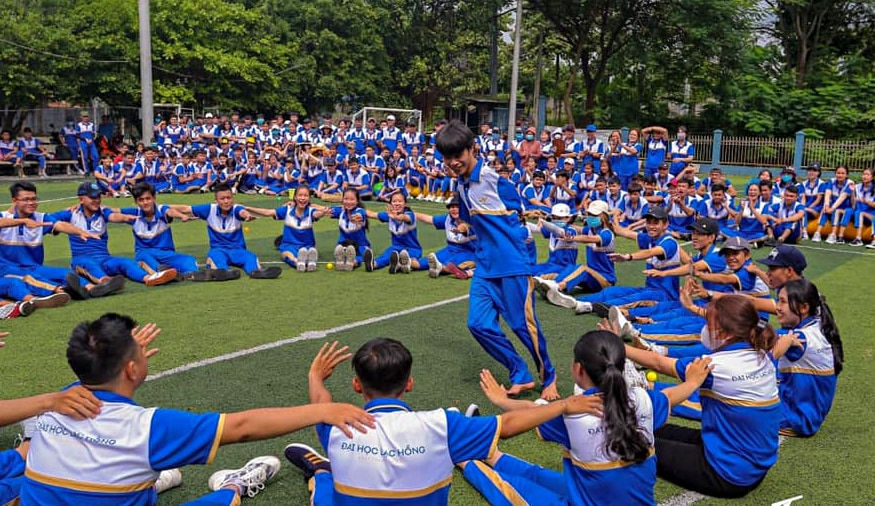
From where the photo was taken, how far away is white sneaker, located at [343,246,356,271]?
11891 millimetres

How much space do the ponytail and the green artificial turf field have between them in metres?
1.28

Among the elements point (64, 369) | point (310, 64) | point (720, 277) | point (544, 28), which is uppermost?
point (544, 28)

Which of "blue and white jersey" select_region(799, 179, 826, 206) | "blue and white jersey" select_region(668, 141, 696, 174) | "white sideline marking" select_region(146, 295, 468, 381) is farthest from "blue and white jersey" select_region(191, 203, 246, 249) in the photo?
"blue and white jersey" select_region(668, 141, 696, 174)

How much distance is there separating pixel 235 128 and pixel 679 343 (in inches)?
842

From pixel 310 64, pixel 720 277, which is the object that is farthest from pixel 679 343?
pixel 310 64

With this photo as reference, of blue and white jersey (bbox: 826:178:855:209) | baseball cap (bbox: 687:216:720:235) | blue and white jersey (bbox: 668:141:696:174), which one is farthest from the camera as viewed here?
blue and white jersey (bbox: 668:141:696:174)

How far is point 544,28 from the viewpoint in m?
38.2

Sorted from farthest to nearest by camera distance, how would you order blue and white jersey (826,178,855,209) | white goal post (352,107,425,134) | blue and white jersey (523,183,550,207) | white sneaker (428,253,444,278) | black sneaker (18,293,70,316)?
white goal post (352,107,425,134)
blue and white jersey (523,183,550,207)
blue and white jersey (826,178,855,209)
white sneaker (428,253,444,278)
black sneaker (18,293,70,316)

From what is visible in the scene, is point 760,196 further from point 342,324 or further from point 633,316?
point 342,324

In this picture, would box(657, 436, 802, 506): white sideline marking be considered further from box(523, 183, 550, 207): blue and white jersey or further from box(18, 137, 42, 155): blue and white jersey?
box(18, 137, 42, 155): blue and white jersey

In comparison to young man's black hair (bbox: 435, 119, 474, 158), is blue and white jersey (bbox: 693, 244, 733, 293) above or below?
below

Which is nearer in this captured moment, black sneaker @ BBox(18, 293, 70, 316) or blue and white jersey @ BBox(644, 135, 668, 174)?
black sneaker @ BBox(18, 293, 70, 316)

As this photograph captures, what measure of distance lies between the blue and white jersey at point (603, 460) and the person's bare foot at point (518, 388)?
8.14ft

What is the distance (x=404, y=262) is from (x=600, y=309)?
143 inches
